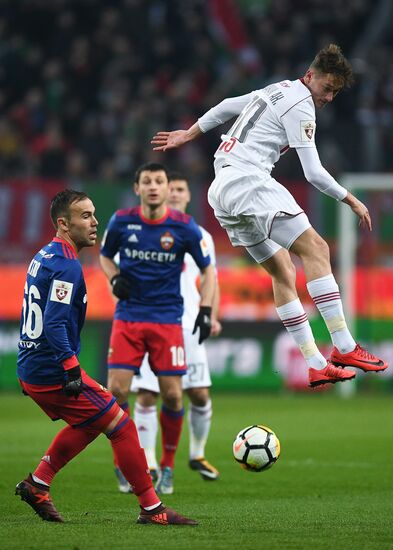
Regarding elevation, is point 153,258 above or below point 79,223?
below

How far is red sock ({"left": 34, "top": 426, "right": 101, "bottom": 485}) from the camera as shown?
25.1 ft

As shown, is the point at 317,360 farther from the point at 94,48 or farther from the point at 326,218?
the point at 94,48

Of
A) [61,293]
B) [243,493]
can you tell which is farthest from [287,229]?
[243,493]

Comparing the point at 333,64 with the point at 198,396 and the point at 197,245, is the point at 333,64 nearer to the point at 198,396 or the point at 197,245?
the point at 197,245

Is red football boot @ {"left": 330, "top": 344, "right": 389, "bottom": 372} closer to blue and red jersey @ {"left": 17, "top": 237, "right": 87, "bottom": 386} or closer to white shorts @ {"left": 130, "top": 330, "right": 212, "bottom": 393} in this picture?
blue and red jersey @ {"left": 17, "top": 237, "right": 87, "bottom": 386}

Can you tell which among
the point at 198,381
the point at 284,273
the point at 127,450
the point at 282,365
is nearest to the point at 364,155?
the point at 282,365

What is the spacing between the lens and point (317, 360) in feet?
26.7

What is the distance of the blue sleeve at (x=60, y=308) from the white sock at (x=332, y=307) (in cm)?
173

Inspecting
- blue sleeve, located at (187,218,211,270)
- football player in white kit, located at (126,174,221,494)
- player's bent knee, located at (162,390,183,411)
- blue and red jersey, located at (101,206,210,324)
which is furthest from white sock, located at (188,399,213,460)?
blue sleeve, located at (187,218,211,270)

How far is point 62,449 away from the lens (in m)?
7.67

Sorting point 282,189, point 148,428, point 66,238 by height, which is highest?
point 282,189

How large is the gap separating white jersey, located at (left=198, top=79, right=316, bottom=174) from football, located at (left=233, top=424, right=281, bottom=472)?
1.82 meters

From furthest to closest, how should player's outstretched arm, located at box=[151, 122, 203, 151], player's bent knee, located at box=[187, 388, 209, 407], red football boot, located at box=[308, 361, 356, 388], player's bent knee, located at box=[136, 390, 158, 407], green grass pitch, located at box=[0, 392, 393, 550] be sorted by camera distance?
player's bent knee, located at box=[187, 388, 209, 407], player's bent knee, located at box=[136, 390, 158, 407], player's outstretched arm, located at box=[151, 122, 203, 151], red football boot, located at box=[308, 361, 356, 388], green grass pitch, located at box=[0, 392, 393, 550]

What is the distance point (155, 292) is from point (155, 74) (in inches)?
533
